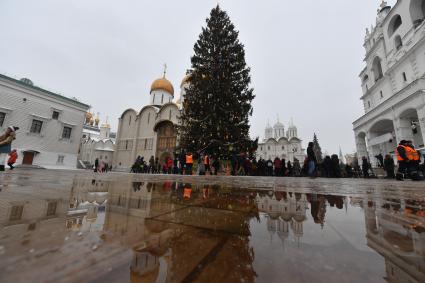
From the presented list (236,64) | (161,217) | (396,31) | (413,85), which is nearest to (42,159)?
(236,64)

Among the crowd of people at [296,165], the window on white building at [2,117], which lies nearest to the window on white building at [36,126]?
the window on white building at [2,117]

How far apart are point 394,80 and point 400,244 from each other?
2637 cm

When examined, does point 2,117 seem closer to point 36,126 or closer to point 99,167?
point 36,126

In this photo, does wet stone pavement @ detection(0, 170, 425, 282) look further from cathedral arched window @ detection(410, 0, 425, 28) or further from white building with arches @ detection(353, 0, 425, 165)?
cathedral arched window @ detection(410, 0, 425, 28)

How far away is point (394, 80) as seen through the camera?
19109 millimetres

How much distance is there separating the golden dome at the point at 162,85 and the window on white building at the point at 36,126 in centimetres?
1778

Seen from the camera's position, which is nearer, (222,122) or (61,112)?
(222,122)

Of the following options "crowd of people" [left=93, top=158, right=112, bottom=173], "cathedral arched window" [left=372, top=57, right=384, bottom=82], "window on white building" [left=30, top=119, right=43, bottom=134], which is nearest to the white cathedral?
"cathedral arched window" [left=372, top=57, right=384, bottom=82]

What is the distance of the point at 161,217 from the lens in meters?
1.29

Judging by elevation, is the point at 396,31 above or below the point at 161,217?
above

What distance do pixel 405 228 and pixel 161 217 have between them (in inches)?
57.4

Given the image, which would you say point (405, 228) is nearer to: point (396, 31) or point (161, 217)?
point (161, 217)

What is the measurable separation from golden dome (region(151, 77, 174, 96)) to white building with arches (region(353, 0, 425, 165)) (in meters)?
29.7

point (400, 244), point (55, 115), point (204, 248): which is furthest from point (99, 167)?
point (400, 244)
